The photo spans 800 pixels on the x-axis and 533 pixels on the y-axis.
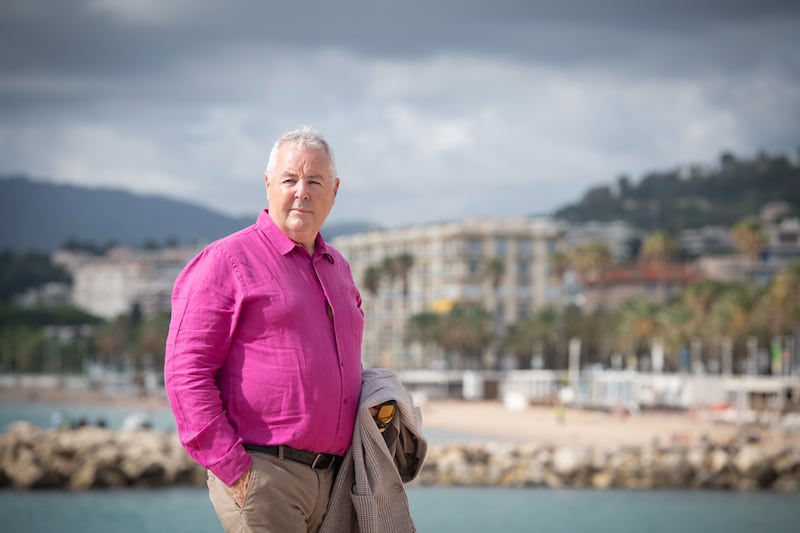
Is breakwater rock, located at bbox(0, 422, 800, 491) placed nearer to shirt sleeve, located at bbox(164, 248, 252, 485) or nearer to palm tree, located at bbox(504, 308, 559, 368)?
shirt sleeve, located at bbox(164, 248, 252, 485)

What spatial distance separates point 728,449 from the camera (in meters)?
36.8

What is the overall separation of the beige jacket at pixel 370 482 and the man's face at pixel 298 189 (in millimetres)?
490

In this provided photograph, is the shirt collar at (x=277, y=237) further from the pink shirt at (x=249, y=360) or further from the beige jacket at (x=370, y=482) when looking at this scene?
the beige jacket at (x=370, y=482)

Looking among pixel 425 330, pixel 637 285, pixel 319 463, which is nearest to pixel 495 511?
pixel 319 463

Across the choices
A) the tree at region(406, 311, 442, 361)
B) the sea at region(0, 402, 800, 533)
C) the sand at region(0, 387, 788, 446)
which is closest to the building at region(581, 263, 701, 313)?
the tree at region(406, 311, 442, 361)

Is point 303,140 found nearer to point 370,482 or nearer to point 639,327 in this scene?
point 370,482

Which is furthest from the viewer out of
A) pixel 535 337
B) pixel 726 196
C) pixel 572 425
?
pixel 726 196

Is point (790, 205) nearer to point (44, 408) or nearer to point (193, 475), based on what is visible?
point (44, 408)

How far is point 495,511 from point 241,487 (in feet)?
96.0

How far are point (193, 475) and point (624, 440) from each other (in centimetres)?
1953

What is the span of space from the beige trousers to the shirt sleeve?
0.07 meters

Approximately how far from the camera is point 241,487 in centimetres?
322

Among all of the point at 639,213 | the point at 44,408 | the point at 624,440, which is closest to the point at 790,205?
the point at 639,213

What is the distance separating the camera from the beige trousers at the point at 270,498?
3240 millimetres
